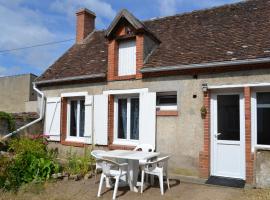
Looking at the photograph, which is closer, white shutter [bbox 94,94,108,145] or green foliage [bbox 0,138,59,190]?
green foliage [bbox 0,138,59,190]

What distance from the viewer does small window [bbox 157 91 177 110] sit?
10054mm

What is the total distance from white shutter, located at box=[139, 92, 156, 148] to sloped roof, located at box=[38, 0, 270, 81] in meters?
1.09

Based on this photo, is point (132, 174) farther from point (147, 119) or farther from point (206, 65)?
point (206, 65)

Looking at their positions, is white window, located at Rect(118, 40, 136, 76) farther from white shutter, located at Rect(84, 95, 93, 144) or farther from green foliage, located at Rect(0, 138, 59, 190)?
green foliage, located at Rect(0, 138, 59, 190)

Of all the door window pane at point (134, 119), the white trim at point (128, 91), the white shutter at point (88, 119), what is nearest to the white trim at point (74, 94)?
the white shutter at point (88, 119)

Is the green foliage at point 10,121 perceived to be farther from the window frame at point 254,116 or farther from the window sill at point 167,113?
the window frame at point 254,116

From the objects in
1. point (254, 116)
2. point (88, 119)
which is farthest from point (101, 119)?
point (254, 116)

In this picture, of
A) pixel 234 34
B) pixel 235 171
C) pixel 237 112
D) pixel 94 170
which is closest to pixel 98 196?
pixel 94 170

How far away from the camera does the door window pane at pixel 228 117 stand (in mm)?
9023

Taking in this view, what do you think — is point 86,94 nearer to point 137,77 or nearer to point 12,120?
point 137,77

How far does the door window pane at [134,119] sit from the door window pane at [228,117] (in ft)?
9.38

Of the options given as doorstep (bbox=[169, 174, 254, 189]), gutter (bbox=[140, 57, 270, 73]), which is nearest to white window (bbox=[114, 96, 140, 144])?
gutter (bbox=[140, 57, 270, 73])

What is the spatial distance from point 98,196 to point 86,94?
488 cm

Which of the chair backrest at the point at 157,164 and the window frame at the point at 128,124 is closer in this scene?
the chair backrest at the point at 157,164
